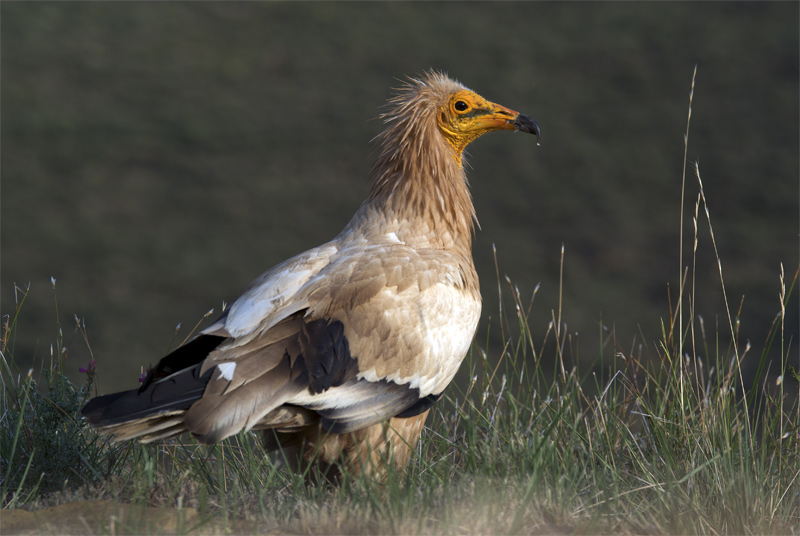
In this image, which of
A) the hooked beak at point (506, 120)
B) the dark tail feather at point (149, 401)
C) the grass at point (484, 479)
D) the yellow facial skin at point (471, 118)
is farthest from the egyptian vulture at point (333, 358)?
the hooked beak at point (506, 120)

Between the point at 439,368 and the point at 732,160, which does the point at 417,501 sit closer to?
the point at 439,368

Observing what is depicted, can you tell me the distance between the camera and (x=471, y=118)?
3990 mm

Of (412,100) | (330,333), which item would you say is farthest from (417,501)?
(412,100)

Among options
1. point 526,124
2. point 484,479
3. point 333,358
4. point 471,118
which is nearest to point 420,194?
point 471,118

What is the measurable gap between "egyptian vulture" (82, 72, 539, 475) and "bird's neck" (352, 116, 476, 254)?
13mm

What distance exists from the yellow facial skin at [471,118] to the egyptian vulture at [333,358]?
476 mm

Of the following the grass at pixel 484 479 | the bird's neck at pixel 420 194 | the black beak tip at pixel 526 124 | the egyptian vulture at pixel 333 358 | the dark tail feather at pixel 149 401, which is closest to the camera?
Result: the grass at pixel 484 479

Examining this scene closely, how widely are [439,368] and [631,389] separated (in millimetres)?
839

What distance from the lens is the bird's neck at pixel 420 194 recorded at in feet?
12.2

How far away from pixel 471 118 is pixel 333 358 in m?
1.58

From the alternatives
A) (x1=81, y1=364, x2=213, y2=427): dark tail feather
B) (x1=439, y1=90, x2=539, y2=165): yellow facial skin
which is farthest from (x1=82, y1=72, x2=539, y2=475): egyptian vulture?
(x1=439, y1=90, x2=539, y2=165): yellow facial skin

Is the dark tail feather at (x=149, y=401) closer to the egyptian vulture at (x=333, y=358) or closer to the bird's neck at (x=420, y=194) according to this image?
the egyptian vulture at (x=333, y=358)

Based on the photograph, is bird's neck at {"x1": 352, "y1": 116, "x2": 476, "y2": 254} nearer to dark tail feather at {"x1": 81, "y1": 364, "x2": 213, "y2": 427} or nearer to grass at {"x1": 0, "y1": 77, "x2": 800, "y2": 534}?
grass at {"x1": 0, "y1": 77, "x2": 800, "y2": 534}

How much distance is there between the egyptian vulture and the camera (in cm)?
272
